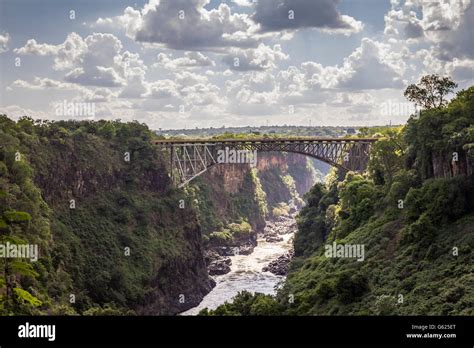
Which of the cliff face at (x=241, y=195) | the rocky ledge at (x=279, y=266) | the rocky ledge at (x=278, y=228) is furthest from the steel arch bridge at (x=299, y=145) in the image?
the rocky ledge at (x=278, y=228)

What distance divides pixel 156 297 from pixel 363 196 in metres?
17.4

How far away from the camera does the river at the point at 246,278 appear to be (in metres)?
56.2

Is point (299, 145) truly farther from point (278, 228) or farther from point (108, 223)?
point (278, 228)

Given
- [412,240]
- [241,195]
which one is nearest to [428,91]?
[412,240]

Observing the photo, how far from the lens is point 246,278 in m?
65.2

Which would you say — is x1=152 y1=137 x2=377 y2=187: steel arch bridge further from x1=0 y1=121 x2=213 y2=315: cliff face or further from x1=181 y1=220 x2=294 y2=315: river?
x1=181 y1=220 x2=294 y2=315: river

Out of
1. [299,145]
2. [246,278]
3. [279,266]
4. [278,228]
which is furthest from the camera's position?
[278,228]

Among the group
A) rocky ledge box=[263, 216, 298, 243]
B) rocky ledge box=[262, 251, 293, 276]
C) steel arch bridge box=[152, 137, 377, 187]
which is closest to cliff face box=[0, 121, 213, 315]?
steel arch bridge box=[152, 137, 377, 187]

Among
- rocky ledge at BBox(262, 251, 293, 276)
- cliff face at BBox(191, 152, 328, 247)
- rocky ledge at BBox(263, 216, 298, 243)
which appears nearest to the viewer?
rocky ledge at BBox(262, 251, 293, 276)

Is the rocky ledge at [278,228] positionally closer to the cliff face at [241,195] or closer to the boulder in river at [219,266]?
the cliff face at [241,195]

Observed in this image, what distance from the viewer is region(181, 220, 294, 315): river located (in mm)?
56219

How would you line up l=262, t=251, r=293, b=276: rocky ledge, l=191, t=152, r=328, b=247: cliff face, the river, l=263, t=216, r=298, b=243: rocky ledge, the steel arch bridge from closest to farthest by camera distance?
the river
the steel arch bridge
l=262, t=251, r=293, b=276: rocky ledge
l=191, t=152, r=328, b=247: cliff face
l=263, t=216, r=298, b=243: rocky ledge
